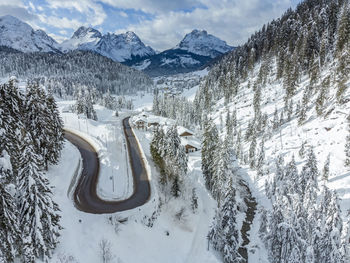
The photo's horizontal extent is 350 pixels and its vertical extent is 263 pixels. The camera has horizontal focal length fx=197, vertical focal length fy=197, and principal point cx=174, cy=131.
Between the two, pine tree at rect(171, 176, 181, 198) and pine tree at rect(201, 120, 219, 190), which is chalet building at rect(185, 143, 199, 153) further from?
pine tree at rect(171, 176, 181, 198)

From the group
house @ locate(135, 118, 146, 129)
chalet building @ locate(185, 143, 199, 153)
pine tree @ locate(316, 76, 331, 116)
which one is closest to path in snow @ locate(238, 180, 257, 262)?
chalet building @ locate(185, 143, 199, 153)

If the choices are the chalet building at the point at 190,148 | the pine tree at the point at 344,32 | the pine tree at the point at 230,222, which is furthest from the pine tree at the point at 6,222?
the pine tree at the point at 344,32

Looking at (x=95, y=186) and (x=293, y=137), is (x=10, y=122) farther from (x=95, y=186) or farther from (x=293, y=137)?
(x=293, y=137)

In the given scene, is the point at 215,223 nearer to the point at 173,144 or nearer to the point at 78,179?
the point at 173,144

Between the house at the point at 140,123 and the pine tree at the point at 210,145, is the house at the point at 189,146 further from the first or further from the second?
the pine tree at the point at 210,145

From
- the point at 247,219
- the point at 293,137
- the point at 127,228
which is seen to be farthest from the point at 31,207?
the point at 293,137

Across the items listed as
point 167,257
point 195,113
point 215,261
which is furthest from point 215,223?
point 195,113
